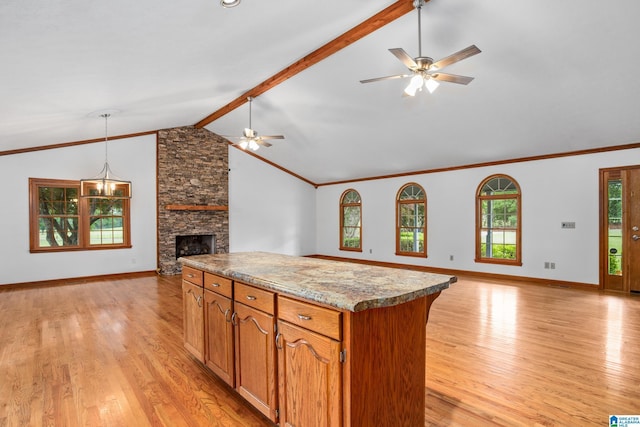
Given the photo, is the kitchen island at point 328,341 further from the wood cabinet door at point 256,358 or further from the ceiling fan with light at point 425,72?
the ceiling fan with light at point 425,72

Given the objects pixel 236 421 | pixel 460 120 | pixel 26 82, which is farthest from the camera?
pixel 460 120

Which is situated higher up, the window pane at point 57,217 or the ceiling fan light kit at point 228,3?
the ceiling fan light kit at point 228,3

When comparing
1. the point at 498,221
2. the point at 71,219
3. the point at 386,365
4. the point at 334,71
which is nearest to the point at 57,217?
the point at 71,219

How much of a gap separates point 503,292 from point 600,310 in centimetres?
134

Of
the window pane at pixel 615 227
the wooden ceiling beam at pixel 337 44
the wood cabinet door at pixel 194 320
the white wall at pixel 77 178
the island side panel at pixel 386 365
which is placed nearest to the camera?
the island side panel at pixel 386 365

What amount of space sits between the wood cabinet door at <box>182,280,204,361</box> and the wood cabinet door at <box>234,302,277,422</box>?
65 cm

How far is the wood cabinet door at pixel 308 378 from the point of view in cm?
161

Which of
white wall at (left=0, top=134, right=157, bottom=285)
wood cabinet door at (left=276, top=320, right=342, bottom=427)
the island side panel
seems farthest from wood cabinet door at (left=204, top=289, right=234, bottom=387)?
white wall at (left=0, top=134, right=157, bottom=285)

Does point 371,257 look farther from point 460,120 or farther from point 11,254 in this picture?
point 11,254

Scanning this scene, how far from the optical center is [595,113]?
4.96 meters

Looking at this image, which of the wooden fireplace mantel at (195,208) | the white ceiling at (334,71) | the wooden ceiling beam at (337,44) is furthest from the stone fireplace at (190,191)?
the wooden ceiling beam at (337,44)

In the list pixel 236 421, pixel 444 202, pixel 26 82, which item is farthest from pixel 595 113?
Result: pixel 26 82

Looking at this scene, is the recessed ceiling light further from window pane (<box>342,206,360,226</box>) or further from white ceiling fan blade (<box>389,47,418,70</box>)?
window pane (<box>342,206,360,226</box>)

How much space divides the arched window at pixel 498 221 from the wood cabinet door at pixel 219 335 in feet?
20.4
